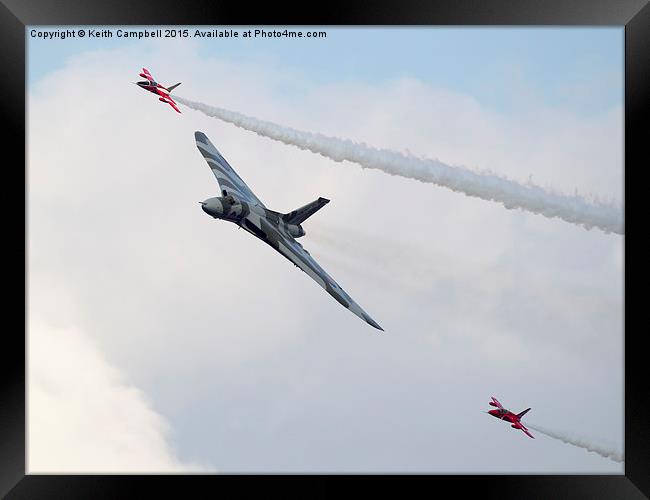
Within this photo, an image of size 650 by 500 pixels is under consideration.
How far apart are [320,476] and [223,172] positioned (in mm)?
16000

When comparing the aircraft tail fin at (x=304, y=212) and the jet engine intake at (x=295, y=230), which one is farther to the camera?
the jet engine intake at (x=295, y=230)

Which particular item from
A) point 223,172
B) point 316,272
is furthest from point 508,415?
point 223,172

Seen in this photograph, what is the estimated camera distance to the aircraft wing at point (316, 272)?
33.0 m


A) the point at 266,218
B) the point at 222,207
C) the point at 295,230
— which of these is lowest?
the point at 222,207

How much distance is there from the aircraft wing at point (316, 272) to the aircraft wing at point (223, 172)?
8.94 feet

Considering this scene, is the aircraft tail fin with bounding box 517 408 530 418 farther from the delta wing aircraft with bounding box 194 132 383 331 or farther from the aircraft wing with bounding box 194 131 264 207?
the aircraft wing with bounding box 194 131 264 207

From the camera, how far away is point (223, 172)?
127ft

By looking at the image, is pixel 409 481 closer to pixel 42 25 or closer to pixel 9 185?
pixel 9 185

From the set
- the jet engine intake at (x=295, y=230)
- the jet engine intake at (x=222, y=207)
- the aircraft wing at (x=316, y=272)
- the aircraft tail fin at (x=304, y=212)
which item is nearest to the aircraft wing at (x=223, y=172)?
the aircraft tail fin at (x=304, y=212)

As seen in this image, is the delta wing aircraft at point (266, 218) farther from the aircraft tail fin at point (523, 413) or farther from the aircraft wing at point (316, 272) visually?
the aircraft tail fin at point (523, 413)

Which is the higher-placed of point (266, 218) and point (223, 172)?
point (223, 172)

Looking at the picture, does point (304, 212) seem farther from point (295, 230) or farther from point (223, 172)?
point (223, 172)

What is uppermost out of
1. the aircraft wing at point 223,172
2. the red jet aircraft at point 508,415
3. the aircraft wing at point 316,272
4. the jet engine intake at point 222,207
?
the aircraft wing at point 223,172

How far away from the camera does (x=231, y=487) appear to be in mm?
29938
